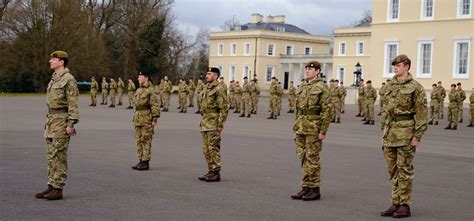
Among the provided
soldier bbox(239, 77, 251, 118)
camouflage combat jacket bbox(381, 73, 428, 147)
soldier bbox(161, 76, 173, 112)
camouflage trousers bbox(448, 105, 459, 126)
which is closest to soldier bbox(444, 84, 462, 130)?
camouflage trousers bbox(448, 105, 459, 126)

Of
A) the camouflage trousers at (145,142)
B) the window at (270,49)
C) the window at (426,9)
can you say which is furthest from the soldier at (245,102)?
the window at (270,49)

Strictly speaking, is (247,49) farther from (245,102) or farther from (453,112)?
(453,112)

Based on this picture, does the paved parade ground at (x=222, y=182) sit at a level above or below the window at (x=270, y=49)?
below

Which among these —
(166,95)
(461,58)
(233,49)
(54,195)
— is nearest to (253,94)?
(166,95)

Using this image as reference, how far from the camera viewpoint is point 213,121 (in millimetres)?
11773

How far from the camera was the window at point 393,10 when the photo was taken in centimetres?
5666

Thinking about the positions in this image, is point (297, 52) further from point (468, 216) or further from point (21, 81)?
point (468, 216)

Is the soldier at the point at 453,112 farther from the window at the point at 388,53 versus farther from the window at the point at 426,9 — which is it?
the window at the point at 388,53

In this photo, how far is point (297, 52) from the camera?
96.4 meters

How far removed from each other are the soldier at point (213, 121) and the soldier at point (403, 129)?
140 inches

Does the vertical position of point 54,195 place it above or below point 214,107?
below

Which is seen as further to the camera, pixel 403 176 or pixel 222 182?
pixel 222 182

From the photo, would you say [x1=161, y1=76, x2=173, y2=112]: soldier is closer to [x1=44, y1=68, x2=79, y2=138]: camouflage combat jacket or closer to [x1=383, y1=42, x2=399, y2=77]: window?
[x1=383, y1=42, x2=399, y2=77]: window

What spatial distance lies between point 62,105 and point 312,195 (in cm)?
409
